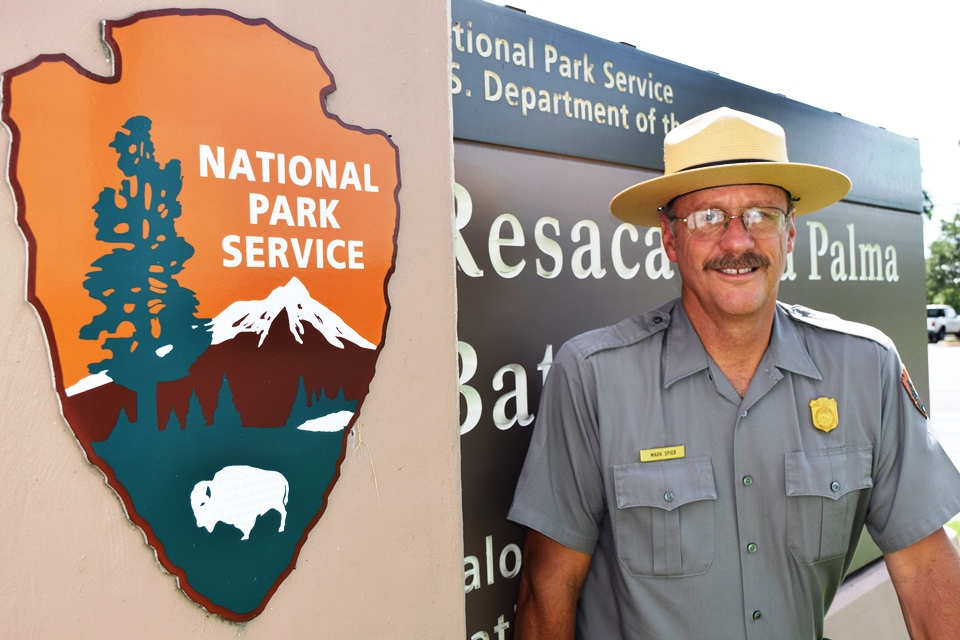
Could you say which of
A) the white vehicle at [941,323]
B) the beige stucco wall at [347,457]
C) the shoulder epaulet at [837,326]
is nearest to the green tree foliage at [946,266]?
the white vehicle at [941,323]

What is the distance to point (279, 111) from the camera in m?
1.04

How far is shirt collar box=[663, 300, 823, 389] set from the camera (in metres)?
1.78

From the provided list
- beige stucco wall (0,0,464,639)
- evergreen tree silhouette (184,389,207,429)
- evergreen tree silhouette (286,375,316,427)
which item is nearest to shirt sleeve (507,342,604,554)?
beige stucco wall (0,0,464,639)

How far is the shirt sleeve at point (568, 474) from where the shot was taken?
5.58ft

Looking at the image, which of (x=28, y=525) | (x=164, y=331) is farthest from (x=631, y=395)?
(x=28, y=525)

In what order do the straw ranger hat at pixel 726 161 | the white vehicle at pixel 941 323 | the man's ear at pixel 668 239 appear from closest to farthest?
the straw ranger hat at pixel 726 161, the man's ear at pixel 668 239, the white vehicle at pixel 941 323

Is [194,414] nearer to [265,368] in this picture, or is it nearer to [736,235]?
[265,368]

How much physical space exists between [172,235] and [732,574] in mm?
1387

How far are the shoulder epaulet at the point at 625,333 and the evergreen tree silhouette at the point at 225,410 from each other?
962 mm

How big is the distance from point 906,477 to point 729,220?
2.41 feet

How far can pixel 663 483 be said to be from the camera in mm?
1666

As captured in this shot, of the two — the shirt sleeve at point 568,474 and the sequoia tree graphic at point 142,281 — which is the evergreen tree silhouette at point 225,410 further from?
the shirt sleeve at point 568,474

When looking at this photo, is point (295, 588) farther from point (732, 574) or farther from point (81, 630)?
point (732, 574)

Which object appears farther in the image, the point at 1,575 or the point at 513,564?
the point at 513,564
